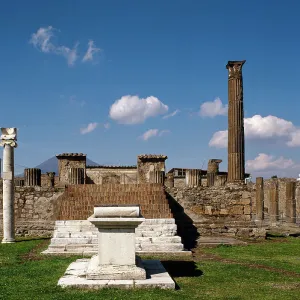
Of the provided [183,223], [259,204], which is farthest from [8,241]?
[259,204]

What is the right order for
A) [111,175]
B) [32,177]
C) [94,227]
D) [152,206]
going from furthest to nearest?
[111,175]
[32,177]
[152,206]
[94,227]

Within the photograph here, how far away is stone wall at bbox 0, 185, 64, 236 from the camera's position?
15.3 metres

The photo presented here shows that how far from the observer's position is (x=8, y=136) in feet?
46.8

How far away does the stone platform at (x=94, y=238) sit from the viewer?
11.2 metres

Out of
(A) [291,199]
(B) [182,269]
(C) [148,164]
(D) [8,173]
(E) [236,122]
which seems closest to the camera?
(B) [182,269]

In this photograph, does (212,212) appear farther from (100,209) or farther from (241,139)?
(100,209)

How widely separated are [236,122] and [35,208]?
930 centimetres

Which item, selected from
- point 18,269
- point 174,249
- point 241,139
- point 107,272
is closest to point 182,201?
point 174,249

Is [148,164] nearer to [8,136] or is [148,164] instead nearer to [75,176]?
[75,176]

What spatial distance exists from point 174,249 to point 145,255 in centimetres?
87

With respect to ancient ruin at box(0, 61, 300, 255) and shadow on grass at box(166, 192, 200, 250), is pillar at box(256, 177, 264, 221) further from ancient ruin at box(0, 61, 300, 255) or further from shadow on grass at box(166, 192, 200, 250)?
shadow on grass at box(166, 192, 200, 250)

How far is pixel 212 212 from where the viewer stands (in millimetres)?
15445

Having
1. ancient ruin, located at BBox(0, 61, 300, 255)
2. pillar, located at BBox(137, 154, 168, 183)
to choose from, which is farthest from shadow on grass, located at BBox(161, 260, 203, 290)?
pillar, located at BBox(137, 154, 168, 183)

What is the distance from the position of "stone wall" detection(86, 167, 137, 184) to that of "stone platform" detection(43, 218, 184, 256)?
1753 centimetres
